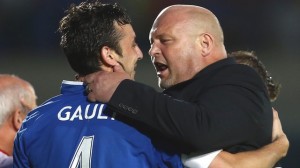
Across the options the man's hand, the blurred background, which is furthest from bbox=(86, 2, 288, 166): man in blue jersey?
the blurred background

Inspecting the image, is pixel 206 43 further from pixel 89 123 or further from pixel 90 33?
pixel 89 123

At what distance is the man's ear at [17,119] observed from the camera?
11.1ft

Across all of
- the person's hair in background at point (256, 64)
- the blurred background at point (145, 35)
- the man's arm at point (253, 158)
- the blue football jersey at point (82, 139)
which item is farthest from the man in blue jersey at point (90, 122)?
the blurred background at point (145, 35)

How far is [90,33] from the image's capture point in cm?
248

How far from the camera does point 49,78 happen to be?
839 cm

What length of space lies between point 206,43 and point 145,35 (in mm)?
5553

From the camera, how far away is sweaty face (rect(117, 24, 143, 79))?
2.51 m

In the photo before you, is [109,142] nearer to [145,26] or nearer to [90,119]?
[90,119]

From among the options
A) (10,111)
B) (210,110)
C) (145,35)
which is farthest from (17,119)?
(145,35)

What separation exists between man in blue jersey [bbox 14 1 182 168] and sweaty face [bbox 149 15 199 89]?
0.17 meters

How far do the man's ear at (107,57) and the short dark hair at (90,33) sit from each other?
0.01 m

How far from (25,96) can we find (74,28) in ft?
3.50

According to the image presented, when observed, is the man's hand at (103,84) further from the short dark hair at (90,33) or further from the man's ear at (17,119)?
the man's ear at (17,119)

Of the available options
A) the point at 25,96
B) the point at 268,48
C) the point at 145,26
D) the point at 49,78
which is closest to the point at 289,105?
the point at 268,48
